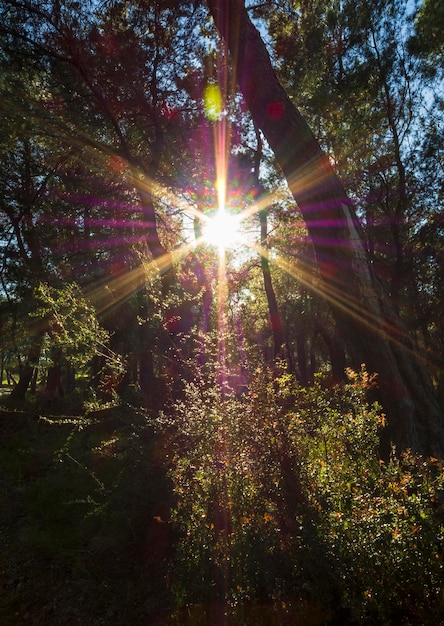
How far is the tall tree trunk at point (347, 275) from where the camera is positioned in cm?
473

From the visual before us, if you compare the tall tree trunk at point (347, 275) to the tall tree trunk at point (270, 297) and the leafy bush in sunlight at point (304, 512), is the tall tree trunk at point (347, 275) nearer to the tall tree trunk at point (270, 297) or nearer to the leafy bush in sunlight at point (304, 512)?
the leafy bush in sunlight at point (304, 512)

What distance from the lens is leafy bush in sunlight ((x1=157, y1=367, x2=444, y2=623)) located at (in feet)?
8.03

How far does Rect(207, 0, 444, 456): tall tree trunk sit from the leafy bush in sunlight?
98 centimetres

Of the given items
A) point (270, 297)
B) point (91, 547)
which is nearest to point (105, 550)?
point (91, 547)

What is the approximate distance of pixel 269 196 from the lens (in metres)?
16.2

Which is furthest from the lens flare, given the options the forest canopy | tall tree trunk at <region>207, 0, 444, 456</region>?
tall tree trunk at <region>207, 0, 444, 456</region>

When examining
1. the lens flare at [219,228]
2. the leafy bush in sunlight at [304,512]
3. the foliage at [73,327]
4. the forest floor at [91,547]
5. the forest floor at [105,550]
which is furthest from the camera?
the lens flare at [219,228]

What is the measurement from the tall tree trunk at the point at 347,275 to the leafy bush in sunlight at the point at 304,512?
0.98 metres

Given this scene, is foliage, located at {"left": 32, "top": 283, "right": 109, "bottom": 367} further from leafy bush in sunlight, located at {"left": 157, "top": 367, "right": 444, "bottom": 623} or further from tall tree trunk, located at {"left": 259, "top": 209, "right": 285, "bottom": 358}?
tall tree trunk, located at {"left": 259, "top": 209, "right": 285, "bottom": 358}

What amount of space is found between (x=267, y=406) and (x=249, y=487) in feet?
2.18

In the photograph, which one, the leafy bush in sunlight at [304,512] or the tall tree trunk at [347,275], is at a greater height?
the tall tree trunk at [347,275]

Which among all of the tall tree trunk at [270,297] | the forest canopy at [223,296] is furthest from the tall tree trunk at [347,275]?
→ the tall tree trunk at [270,297]

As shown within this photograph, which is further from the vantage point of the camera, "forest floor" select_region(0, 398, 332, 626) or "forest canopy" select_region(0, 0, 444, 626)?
"forest floor" select_region(0, 398, 332, 626)

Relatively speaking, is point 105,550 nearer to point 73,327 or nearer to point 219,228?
point 73,327
